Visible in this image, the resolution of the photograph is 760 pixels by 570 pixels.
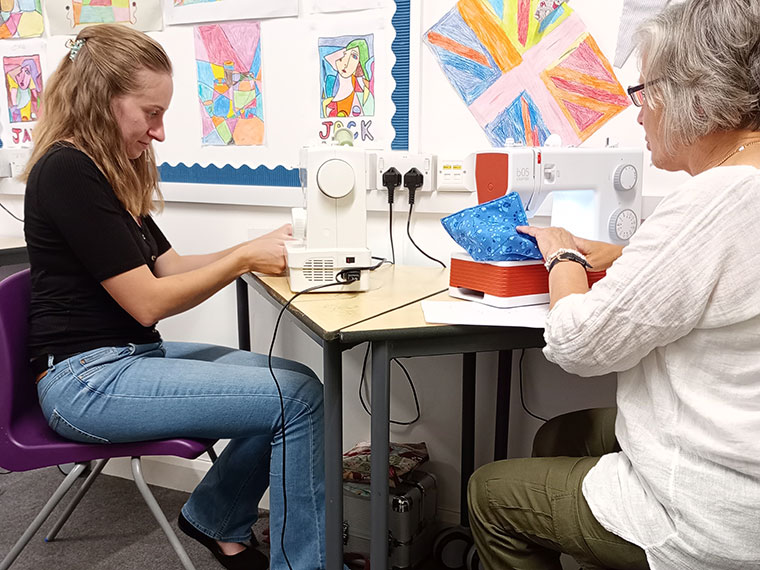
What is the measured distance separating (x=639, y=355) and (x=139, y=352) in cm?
106

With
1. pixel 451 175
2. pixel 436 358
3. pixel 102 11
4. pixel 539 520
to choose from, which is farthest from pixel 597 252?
pixel 102 11

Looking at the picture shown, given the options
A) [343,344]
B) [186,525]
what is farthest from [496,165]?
[186,525]

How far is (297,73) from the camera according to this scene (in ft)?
6.34

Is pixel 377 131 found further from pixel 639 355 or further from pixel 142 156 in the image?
pixel 639 355

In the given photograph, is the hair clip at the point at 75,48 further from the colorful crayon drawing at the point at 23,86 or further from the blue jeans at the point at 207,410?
the colorful crayon drawing at the point at 23,86

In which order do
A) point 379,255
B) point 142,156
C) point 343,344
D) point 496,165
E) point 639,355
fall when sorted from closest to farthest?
point 639,355 → point 343,344 → point 496,165 → point 142,156 → point 379,255

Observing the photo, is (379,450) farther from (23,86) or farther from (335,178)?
(23,86)

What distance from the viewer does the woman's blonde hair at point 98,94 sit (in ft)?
4.68

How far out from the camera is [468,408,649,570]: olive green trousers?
100cm

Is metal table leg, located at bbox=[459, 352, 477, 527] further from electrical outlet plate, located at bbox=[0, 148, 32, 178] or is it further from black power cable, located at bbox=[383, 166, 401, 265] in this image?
electrical outlet plate, located at bbox=[0, 148, 32, 178]

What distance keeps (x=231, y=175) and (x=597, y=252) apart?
120cm

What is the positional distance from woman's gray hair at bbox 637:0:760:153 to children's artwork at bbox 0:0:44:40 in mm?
2045

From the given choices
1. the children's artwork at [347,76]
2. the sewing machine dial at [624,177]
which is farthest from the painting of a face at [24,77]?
the sewing machine dial at [624,177]

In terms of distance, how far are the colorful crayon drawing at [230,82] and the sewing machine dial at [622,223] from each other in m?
1.08
